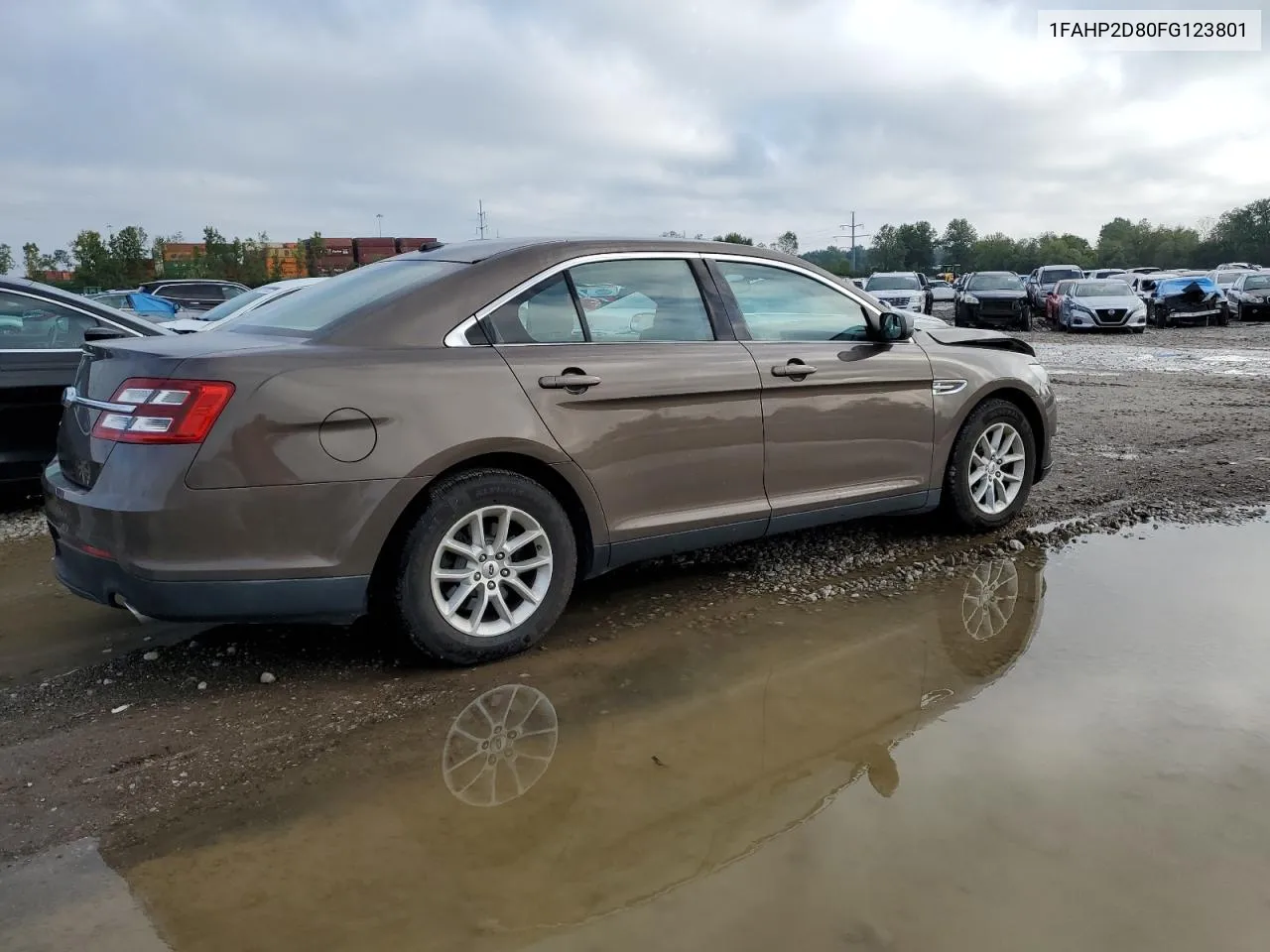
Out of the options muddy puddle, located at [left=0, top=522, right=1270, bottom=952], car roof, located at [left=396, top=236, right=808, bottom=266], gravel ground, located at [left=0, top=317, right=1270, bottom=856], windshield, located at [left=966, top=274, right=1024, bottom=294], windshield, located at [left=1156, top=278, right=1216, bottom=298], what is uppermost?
windshield, located at [left=966, top=274, right=1024, bottom=294]

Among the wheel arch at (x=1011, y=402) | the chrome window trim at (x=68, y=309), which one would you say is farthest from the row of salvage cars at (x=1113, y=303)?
the chrome window trim at (x=68, y=309)

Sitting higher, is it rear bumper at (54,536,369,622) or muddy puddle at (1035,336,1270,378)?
muddy puddle at (1035,336,1270,378)

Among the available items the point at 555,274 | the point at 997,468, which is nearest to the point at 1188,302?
the point at 997,468

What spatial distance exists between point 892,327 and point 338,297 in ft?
8.56

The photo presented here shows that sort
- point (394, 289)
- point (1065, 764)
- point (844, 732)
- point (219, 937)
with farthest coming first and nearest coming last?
1. point (394, 289)
2. point (844, 732)
3. point (1065, 764)
4. point (219, 937)

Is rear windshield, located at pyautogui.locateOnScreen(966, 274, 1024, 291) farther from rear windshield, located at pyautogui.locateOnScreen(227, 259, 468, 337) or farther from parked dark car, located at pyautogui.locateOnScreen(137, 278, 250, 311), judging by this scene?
rear windshield, located at pyautogui.locateOnScreen(227, 259, 468, 337)

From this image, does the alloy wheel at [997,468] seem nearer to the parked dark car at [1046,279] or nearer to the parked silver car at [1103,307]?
the parked silver car at [1103,307]

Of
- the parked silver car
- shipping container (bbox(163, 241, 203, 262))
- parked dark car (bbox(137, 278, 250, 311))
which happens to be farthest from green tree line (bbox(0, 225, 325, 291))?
the parked silver car

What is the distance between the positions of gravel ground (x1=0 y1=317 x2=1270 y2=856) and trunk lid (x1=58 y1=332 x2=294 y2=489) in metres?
0.82

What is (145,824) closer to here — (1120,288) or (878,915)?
(878,915)

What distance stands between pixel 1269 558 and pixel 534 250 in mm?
3864

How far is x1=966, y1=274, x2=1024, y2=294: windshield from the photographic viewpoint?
26141mm

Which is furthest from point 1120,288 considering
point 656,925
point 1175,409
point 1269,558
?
point 656,925

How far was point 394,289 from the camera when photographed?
12.5 ft
